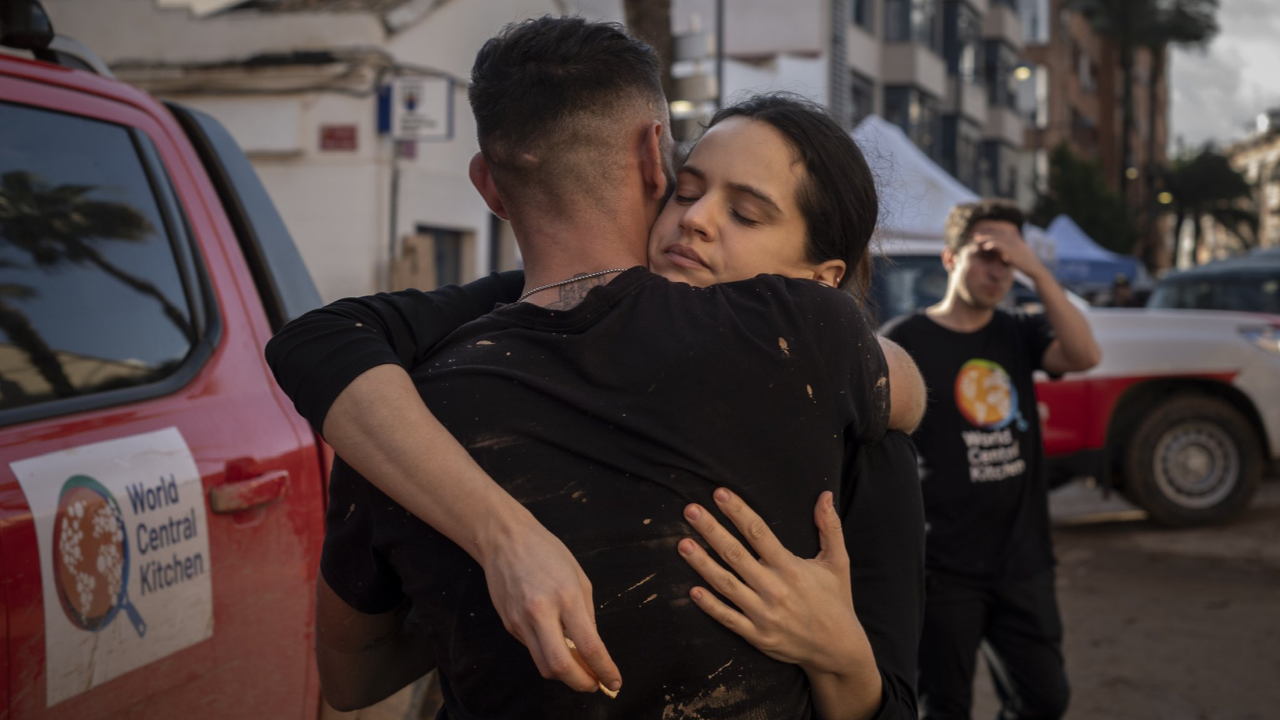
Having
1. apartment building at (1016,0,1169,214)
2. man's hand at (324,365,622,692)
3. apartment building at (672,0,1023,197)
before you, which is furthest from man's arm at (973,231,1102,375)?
apartment building at (1016,0,1169,214)

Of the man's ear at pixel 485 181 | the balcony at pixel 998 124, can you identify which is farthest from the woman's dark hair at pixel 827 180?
the balcony at pixel 998 124

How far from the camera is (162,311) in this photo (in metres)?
2.52

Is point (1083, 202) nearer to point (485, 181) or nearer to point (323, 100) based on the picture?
point (323, 100)

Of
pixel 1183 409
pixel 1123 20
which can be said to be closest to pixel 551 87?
pixel 1183 409

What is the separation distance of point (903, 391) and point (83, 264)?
1.57m

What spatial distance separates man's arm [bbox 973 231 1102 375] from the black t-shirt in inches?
2.6

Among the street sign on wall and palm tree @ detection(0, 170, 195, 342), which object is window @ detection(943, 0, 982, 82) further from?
palm tree @ detection(0, 170, 195, 342)

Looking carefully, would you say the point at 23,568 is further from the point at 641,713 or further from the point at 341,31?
the point at 341,31

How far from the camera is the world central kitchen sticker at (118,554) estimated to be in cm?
191

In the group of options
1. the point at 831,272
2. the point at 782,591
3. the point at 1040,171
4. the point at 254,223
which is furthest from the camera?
the point at 1040,171

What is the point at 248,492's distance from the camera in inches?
93.0

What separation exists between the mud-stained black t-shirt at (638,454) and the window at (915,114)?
3038cm

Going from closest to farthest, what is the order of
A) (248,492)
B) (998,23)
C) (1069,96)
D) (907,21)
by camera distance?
(248,492), (907,21), (998,23), (1069,96)

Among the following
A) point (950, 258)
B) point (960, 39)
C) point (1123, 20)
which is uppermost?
point (1123, 20)
